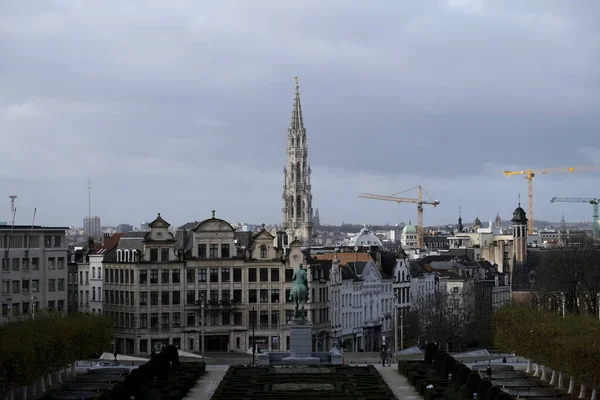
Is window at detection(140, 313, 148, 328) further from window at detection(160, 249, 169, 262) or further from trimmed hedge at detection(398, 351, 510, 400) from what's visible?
trimmed hedge at detection(398, 351, 510, 400)

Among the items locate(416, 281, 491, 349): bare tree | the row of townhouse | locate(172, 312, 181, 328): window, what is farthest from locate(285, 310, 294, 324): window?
locate(416, 281, 491, 349): bare tree

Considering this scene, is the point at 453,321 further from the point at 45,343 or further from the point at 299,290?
the point at 45,343

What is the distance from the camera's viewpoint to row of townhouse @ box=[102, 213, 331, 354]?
146 metres

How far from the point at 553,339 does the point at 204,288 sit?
55.9 metres

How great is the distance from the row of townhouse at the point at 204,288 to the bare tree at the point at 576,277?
1117 inches

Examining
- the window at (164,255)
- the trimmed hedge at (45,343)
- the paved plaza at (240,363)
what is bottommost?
the paved plaza at (240,363)

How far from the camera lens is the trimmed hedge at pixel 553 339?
89312 millimetres

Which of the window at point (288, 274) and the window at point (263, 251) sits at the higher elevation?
the window at point (263, 251)

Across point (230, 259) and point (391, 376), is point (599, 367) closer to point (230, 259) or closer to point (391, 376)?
point (391, 376)

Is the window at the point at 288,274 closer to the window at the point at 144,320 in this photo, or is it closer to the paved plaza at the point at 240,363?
the paved plaza at the point at 240,363

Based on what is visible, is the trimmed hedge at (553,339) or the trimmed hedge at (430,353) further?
the trimmed hedge at (430,353)

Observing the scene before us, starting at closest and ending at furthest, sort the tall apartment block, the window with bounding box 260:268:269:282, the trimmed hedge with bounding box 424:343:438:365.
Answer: the trimmed hedge with bounding box 424:343:438:365, the tall apartment block, the window with bounding box 260:268:269:282

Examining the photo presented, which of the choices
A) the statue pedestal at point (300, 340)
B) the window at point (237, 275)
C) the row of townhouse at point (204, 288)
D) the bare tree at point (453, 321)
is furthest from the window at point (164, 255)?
the statue pedestal at point (300, 340)

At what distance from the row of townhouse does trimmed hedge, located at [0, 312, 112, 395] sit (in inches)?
1057
